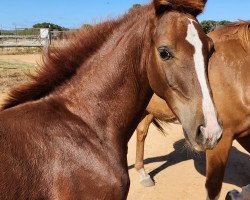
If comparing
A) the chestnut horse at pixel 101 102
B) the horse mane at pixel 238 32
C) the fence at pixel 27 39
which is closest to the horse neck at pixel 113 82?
the chestnut horse at pixel 101 102

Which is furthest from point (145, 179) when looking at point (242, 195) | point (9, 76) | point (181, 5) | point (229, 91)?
point (9, 76)

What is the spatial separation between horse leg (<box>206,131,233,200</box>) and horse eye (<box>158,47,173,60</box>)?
206 centimetres

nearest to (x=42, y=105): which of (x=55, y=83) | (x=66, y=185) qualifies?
(x=55, y=83)

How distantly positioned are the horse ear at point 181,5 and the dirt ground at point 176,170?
2772 mm

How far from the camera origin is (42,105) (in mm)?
2488

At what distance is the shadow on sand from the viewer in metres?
5.82

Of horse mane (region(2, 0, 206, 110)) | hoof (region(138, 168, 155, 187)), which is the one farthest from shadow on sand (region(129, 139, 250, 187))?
horse mane (region(2, 0, 206, 110))

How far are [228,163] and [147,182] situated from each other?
1.75 metres

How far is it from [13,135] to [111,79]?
80cm

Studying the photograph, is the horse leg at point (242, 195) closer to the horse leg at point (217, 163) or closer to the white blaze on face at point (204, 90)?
the horse leg at point (217, 163)

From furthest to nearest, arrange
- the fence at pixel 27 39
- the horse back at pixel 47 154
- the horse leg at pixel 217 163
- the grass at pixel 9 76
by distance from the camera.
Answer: the fence at pixel 27 39 < the grass at pixel 9 76 < the horse leg at pixel 217 163 < the horse back at pixel 47 154

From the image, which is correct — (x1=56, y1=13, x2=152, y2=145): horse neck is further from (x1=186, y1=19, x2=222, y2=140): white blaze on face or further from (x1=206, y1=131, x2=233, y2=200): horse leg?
(x1=206, y1=131, x2=233, y2=200): horse leg

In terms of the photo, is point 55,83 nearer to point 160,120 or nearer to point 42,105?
point 42,105

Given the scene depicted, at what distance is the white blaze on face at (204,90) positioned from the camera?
2.24 m
